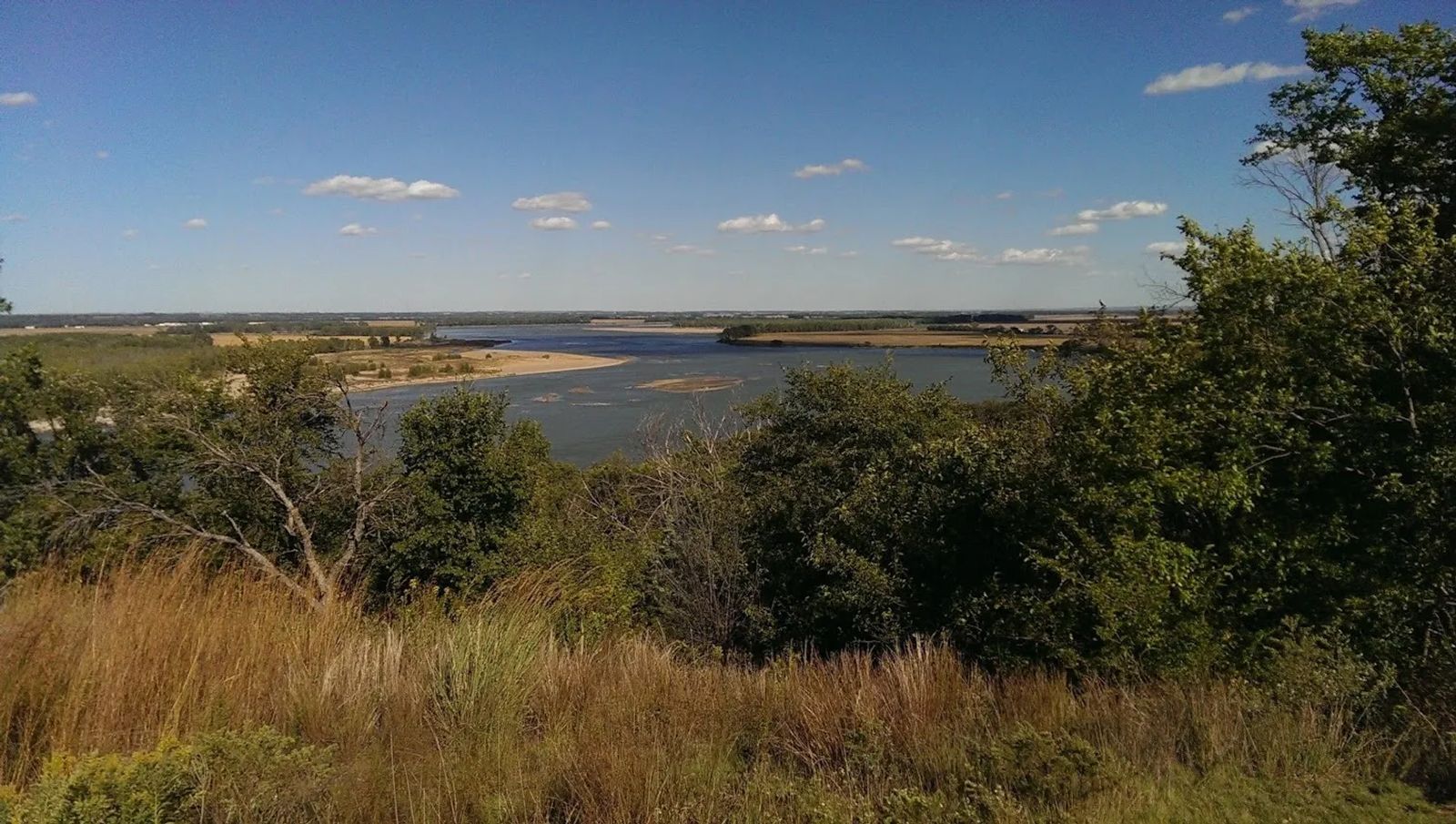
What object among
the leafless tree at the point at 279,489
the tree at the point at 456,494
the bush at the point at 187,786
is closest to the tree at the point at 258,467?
the leafless tree at the point at 279,489

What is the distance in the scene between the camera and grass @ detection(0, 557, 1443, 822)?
280 centimetres

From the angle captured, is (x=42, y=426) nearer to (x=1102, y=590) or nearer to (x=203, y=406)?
(x=203, y=406)

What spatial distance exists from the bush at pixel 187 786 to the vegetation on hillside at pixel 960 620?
0.01 meters

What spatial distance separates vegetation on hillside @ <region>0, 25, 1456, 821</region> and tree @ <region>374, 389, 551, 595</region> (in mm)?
113

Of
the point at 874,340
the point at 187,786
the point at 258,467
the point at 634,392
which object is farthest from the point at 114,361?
the point at 874,340

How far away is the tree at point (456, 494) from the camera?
1252cm

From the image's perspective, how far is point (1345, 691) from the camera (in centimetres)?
381

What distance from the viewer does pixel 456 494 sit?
13188 mm

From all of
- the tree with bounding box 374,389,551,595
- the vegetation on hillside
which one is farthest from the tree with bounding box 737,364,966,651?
the tree with bounding box 374,389,551,595

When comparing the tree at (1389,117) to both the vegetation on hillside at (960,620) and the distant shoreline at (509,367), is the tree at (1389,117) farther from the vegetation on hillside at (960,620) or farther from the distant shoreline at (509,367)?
the distant shoreline at (509,367)

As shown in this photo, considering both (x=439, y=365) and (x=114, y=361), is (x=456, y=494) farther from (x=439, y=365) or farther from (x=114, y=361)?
(x=439, y=365)

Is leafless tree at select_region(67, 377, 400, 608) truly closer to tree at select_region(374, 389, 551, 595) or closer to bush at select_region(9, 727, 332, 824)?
tree at select_region(374, 389, 551, 595)

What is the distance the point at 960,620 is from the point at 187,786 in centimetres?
593

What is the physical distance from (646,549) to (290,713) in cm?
1005
